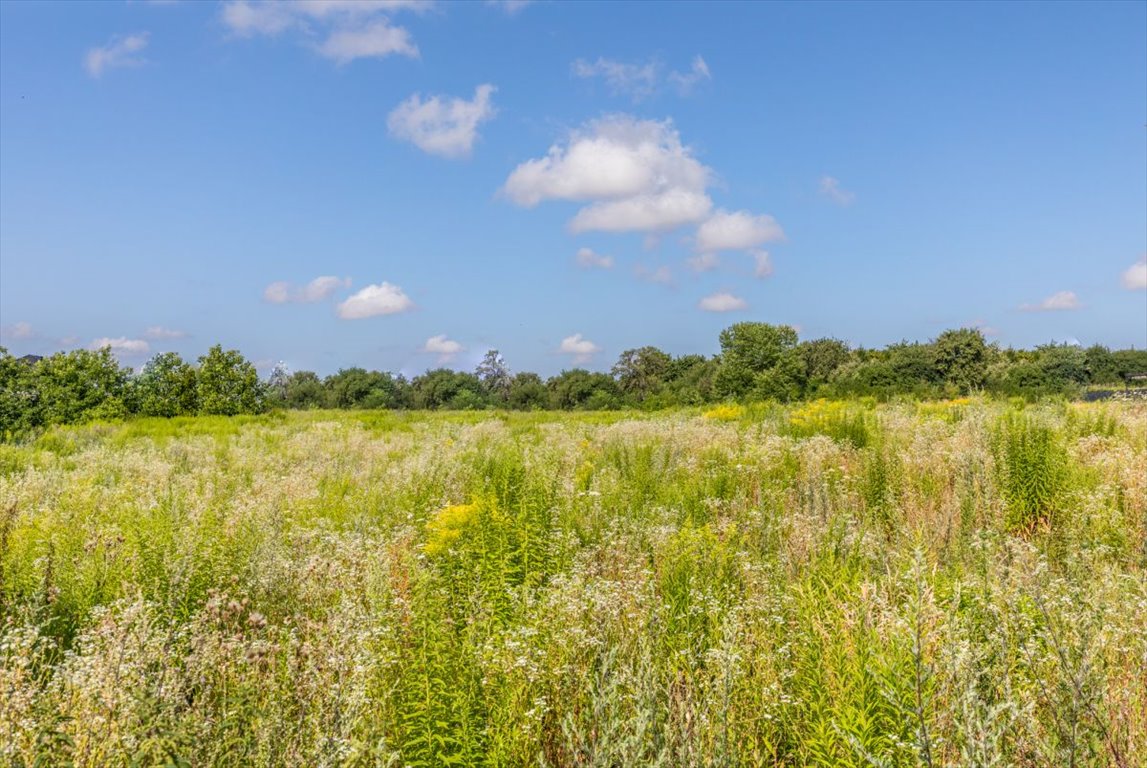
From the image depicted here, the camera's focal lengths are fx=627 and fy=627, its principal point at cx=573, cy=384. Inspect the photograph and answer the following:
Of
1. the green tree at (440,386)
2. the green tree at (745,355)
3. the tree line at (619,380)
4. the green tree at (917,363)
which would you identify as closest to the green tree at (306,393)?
the tree line at (619,380)

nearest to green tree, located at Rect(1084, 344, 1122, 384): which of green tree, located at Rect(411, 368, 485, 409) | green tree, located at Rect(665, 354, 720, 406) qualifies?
green tree, located at Rect(665, 354, 720, 406)

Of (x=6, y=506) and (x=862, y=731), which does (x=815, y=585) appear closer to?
(x=862, y=731)

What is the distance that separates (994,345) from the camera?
47812mm

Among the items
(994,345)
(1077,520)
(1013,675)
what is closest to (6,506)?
(1013,675)

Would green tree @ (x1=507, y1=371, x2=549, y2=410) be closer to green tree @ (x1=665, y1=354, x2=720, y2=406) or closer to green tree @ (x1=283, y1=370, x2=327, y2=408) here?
green tree @ (x1=665, y1=354, x2=720, y2=406)

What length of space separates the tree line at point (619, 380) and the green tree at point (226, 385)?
5cm

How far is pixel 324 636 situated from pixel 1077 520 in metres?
6.57

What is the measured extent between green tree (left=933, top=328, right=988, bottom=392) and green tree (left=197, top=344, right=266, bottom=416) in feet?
147

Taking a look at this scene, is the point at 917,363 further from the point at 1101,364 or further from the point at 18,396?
the point at 18,396

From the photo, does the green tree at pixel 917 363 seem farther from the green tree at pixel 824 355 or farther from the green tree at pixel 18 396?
the green tree at pixel 18 396

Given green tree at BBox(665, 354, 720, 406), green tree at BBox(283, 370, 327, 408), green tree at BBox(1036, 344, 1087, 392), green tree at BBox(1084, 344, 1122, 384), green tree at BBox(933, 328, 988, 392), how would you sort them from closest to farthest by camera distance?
green tree at BBox(1036, 344, 1087, 392), green tree at BBox(933, 328, 988, 392), green tree at BBox(665, 354, 720, 406), green tree at BBox(283, 370, 327, 408), green tree at BBox(1084, 344, 1122, 384)

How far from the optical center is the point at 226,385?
28078 mm

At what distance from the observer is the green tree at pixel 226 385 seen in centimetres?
2728

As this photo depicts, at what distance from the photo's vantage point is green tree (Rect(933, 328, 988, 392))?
45781 millimetres
